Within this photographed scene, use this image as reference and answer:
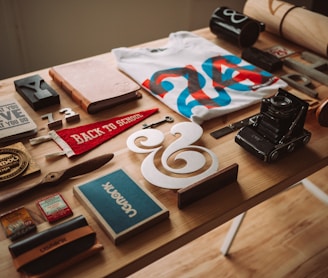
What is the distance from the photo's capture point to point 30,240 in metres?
0.64

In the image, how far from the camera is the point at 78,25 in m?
1.75

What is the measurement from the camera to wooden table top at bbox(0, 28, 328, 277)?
2.13ft

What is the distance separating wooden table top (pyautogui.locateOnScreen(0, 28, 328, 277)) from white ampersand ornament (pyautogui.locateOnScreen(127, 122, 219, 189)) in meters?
0.02

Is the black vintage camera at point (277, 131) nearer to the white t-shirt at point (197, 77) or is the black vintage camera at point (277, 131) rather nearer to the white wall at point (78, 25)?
the white t-shirt at point (197, 77)

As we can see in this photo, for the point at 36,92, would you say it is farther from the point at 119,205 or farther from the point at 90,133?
the point at 119,205

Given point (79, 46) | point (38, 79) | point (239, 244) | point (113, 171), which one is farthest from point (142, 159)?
point (79, 46)

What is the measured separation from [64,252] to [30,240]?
0.06 m

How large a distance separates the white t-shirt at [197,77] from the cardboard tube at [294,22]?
0.24m

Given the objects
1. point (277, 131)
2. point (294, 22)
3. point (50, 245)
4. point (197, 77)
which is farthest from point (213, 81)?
point (50, 245)

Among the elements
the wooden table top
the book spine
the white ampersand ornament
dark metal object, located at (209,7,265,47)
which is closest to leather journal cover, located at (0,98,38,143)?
the wooden table top

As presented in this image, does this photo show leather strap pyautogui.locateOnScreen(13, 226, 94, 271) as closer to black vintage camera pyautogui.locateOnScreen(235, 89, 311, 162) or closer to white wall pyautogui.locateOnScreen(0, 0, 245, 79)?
black vintage camera pyautogui.locateOnScreen(235, 89, 311, 162)

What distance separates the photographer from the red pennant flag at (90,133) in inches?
34.3

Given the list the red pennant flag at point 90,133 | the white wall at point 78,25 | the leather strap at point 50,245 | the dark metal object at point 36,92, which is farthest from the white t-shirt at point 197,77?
the white wall at point 78,25

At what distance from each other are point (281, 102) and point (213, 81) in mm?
282
